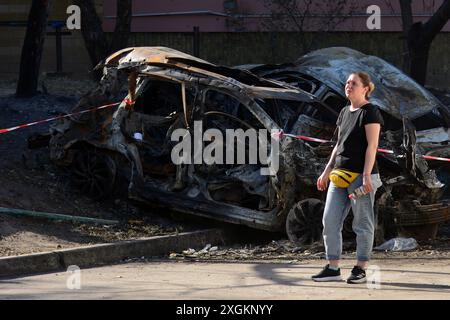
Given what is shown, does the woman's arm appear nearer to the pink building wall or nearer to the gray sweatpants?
the gray sweatpants

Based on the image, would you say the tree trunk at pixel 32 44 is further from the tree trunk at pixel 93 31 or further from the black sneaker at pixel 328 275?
the black sneaker at pixel 328 275

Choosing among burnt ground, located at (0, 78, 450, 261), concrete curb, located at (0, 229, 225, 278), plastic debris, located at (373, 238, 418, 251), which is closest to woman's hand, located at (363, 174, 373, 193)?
burnt ground, located at (0, 78, 450, 261)

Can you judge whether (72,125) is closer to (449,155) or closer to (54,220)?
(54,220)

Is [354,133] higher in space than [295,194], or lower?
higher

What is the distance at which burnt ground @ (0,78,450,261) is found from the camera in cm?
1043

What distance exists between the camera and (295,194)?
10.7 m

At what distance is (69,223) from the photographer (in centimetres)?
1126

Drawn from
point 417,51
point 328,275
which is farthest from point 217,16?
point 328,275

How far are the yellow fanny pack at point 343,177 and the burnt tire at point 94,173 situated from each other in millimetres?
4699

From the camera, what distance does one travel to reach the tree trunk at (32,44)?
638 inches

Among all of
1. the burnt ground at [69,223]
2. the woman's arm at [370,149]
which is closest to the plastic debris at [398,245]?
the burnt ground at [69,223]
